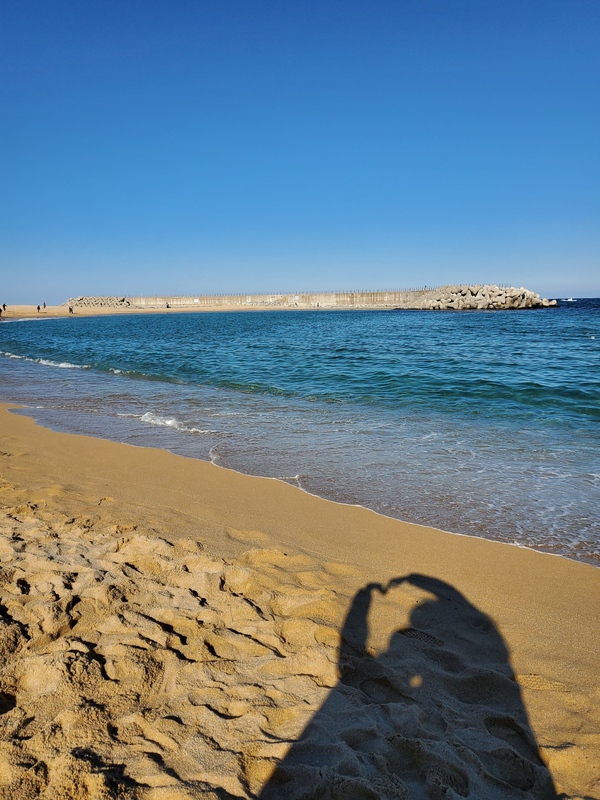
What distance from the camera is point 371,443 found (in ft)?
23.6

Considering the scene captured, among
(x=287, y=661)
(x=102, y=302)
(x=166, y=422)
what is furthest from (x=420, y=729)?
(x=102, y=302)

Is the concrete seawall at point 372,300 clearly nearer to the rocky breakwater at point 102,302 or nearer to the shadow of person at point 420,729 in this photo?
the rocky breakwater at point 102,302

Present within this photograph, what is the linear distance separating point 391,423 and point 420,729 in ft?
21.9

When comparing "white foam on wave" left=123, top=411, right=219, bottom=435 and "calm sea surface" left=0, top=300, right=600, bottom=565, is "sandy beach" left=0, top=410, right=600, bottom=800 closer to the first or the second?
"calm sea surface" left=0, top=300, right=600, bottom=565

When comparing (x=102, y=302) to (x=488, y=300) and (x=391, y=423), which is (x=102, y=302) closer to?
(x=488, y=300)

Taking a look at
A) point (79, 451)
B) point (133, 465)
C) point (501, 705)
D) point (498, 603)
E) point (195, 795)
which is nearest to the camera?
point (195, 795)

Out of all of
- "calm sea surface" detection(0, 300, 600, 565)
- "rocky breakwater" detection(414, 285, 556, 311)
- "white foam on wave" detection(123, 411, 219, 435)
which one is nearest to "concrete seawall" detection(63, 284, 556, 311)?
"rocky breakwater" detection(414, 285, 556, 311)

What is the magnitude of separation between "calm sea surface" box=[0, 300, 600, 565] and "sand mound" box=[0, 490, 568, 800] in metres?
1.85

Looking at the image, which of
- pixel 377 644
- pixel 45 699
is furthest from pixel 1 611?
pixel 377 644

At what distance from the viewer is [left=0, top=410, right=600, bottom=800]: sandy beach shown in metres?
1.84

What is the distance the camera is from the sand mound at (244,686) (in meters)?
1.80

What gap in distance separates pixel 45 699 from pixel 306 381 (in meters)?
11.5

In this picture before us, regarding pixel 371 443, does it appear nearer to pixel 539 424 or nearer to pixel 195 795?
pixel 539 424

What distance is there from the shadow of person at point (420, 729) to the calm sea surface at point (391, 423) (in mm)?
1912
